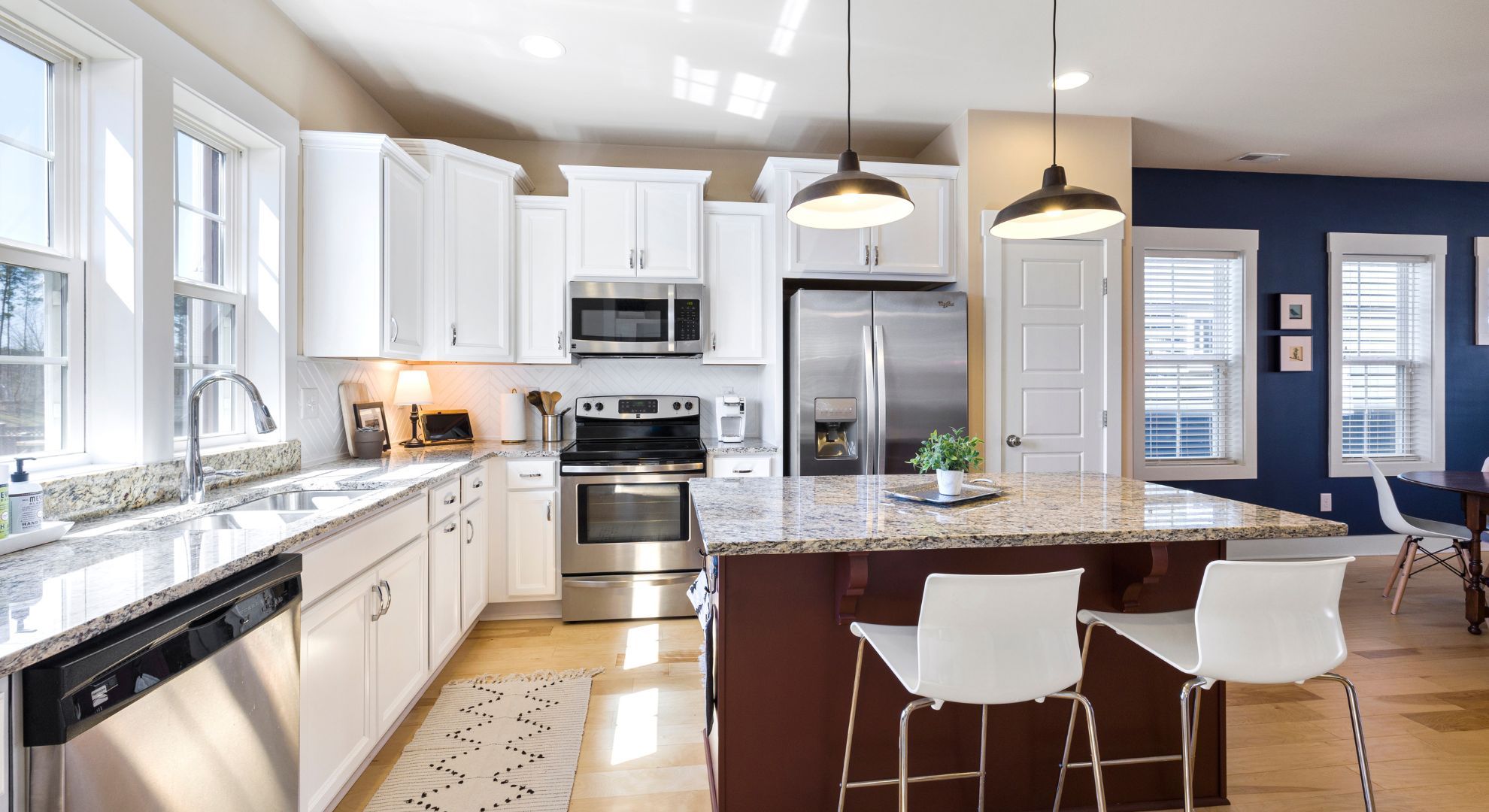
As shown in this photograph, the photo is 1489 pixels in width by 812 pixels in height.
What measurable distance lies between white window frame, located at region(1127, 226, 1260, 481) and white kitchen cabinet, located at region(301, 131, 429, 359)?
4271mm

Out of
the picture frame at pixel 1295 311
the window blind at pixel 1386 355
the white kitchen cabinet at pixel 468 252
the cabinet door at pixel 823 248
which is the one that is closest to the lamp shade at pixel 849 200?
the cabinet door at pixel 823 248

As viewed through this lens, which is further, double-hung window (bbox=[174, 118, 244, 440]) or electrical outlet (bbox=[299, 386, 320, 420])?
electrical outlet (bbox=[299, 386, 320, 420])

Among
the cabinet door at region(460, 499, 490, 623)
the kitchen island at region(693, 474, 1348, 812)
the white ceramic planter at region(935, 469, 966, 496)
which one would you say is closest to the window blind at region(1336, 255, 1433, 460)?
the kitchen island at region(693, 474, 1348, 812)

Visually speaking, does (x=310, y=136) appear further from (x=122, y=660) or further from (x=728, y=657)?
(x=728, y=657)

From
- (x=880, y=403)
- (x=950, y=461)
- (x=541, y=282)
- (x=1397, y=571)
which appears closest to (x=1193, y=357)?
(x=1397, y=571)

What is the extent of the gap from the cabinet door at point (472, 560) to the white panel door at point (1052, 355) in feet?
8.55

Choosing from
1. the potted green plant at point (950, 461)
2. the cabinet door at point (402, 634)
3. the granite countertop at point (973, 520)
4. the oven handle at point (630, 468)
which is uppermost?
the potted green plant at point (950, 461)

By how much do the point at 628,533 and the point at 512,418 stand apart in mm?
989

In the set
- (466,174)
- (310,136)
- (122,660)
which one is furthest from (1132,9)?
(122,660)

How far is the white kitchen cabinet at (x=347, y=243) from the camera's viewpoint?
2.71 meters

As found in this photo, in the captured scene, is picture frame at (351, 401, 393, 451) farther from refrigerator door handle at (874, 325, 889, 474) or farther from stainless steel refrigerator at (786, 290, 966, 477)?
refrigerator door handle at (874, 325, 889, 474)

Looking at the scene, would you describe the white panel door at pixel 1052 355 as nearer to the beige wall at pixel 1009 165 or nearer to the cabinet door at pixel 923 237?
the beige wall at pixel 1009 165

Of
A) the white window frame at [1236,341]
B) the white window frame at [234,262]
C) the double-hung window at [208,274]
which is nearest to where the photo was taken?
the double-hung window at [208,274]

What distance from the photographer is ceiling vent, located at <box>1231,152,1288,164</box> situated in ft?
13.4
